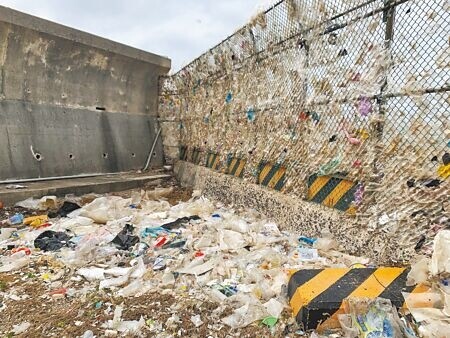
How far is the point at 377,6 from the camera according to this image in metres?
2.20

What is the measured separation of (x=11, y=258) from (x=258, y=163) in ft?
8.00

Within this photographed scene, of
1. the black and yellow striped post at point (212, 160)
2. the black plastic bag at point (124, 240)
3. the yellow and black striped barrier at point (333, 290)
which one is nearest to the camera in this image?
the yellow and black striped barrier at point (333, 290)

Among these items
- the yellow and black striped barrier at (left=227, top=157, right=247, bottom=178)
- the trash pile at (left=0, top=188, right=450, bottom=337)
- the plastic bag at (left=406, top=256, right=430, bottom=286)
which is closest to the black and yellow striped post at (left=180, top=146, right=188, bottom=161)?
the yellow and black striped barrier at (left=227, top=157, right=247, bottom=178)

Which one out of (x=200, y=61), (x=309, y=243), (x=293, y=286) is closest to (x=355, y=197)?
(x=309, y=243)

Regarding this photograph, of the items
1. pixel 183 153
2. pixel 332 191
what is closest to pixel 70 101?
pixel 183 153

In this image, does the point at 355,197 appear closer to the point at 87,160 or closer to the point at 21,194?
the point at 21,194

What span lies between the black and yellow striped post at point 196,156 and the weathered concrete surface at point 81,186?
629mm

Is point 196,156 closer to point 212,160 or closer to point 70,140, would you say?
point 212,160

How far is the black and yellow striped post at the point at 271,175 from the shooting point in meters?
3.25

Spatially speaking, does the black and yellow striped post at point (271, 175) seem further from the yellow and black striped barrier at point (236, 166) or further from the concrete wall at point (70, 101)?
the concrete wall at point (70, 101)

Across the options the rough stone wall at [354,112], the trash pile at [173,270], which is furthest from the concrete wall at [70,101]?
the rough stone wall at [354,112]

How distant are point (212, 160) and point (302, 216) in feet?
7.33

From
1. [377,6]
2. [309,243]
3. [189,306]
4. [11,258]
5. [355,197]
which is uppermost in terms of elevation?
[377,6]

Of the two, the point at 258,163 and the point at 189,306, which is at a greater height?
the point at 258,163
